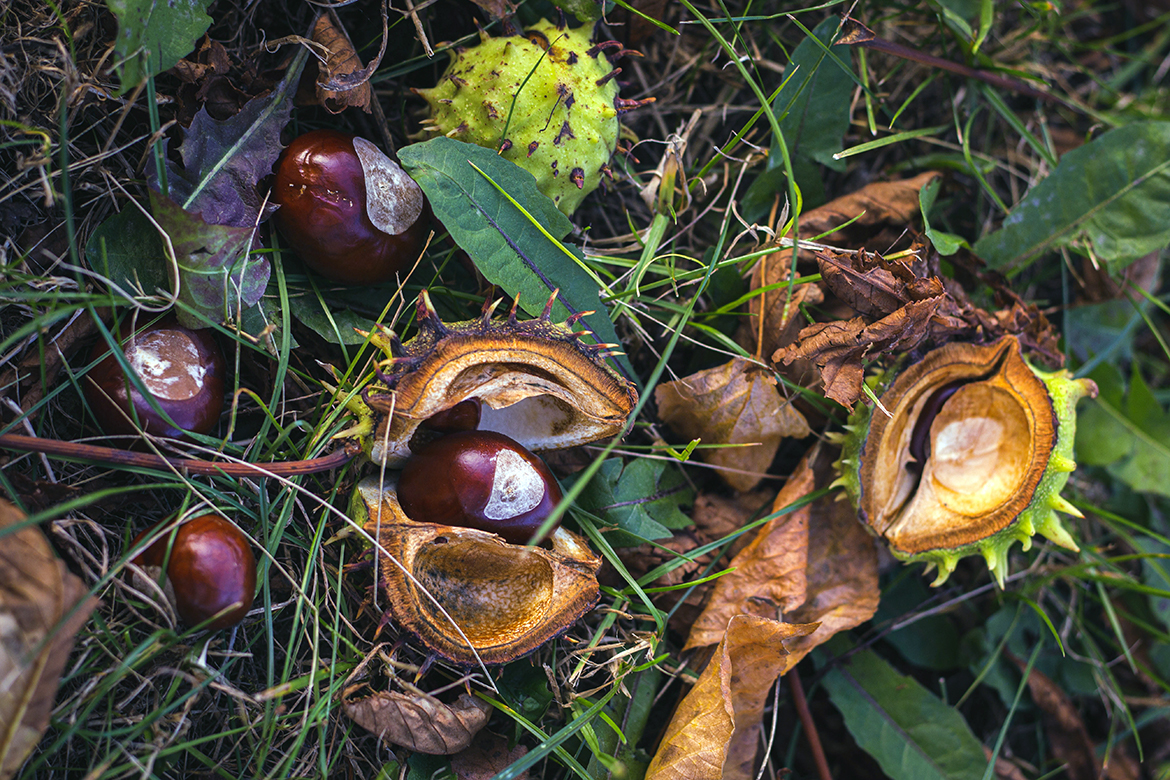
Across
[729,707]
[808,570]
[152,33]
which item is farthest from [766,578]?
[152,33]

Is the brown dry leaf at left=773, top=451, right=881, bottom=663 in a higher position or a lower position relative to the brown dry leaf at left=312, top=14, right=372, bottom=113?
lower

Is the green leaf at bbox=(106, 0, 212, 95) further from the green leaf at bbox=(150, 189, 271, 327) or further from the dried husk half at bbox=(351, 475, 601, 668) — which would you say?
the dried husk half at bbox=(351, 475, 601, 668)

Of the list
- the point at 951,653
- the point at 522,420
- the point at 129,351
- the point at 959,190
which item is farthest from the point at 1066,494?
the point at 129,351

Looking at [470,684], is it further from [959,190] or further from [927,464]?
[959,190]

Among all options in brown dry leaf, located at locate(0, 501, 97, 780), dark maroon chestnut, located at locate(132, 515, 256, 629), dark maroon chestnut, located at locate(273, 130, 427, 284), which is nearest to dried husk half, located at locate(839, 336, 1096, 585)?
dark maroon chestnut, located at locate(273, 130, 427, 284)

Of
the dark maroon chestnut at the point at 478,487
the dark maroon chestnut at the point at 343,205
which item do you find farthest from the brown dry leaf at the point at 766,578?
the dark maroon chestnut at the point at 343,205

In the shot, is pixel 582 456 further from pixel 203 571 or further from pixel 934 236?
pixel 934 236

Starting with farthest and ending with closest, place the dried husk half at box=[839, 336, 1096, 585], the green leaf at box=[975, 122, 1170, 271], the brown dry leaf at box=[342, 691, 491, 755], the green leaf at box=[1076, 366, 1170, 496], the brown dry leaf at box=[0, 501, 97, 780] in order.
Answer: the green leaf at box=[1076, 366, 1170, 496] < the green leaf at box=[975, 122, 1170, 271] < the dried husk half at box=[839, 336, 1096, 585] < the brown dry leaf at box=[342, 691, 491, 755] < the brown dry leaf at box=[0, 501, 97, 780]
